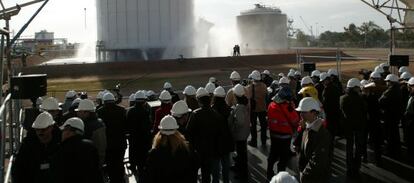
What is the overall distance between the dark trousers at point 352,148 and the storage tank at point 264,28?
78480 millimetres

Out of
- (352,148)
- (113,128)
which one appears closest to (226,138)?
(113,128)

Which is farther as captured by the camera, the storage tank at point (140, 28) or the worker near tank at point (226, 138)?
the storage tank at point (140, 28)

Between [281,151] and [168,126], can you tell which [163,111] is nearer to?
[281,151]

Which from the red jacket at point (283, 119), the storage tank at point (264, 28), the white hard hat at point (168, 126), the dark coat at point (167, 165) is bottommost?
the dark coat at point (167, 165)

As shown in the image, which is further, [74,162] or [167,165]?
[167,165]

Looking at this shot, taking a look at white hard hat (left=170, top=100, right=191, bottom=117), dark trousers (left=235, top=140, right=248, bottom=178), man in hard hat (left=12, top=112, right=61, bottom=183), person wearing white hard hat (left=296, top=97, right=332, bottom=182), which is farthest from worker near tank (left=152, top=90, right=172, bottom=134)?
person wearing white hard hat (left=296, top=97, right=332, bottom=182)

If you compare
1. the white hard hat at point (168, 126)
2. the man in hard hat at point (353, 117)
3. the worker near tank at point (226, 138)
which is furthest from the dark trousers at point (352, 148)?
A: the white hard hat at point (168, 126)

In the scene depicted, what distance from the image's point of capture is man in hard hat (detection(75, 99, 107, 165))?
626cm

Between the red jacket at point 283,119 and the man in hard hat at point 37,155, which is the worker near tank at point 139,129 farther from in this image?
the man in hard hat at point 37,155

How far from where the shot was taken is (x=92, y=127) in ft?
20.6

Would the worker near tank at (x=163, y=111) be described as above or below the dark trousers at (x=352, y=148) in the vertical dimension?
above

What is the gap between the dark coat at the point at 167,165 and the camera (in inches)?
189

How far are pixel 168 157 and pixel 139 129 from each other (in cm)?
309

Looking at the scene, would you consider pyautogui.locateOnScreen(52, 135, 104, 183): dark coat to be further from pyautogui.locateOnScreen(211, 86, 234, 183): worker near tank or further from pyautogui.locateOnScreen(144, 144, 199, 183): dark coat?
pyautogui.locateOnScreen(211, 86, 234, 183): worker near tank
